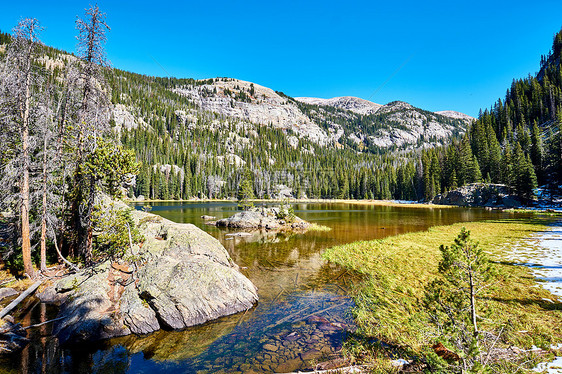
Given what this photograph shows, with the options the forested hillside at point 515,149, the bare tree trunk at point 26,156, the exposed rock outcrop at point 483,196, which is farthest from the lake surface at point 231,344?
the exposed rock outcrop at point 483,196

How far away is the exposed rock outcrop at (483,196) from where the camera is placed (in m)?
67.3

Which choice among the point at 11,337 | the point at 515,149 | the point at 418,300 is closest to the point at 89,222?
the point at 11,337

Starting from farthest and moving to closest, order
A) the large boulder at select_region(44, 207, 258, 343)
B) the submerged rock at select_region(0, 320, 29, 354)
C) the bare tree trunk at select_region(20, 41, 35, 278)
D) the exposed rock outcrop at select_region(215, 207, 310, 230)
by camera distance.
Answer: the exposed rock outcrop at select_region(215, 207, 310, 230), the bare tree trunk at select_region(20, 41, 35, 278), the large boulder at select_region(44, 207, 258, 343), the submerged rock at select_region(0, 320, 29, 354)

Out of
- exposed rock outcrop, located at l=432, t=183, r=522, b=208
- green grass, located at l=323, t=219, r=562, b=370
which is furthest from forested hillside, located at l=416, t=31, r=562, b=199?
green grass, located at l=323, t=219, r=562, b=370

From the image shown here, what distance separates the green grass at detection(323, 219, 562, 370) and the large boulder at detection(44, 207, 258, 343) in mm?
5980

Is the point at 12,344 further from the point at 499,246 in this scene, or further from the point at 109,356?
the point at 499,246

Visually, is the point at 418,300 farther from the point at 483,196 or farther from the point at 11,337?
the point at 483,196

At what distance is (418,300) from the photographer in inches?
436

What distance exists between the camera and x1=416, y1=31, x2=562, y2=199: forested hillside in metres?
67.4

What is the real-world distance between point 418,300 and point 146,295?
1201 centimetres

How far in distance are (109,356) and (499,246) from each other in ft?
88.6

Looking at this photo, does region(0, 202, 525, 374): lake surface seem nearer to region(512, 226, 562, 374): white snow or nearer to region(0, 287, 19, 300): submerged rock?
region(0, 287, 19, 300): submerged rock

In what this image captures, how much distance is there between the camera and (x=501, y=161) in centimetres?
8150

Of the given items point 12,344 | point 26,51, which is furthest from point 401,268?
point 26,51
